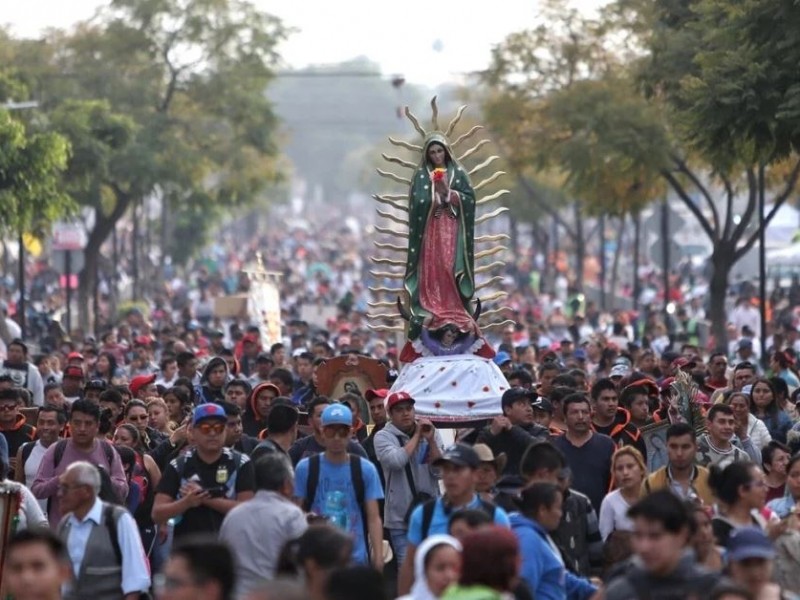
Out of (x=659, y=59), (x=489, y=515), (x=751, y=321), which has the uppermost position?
(x=659, y=59)

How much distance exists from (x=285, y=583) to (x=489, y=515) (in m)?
3.11

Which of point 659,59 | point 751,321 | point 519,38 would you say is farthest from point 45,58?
point 659,59

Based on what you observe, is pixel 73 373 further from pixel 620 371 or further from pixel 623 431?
pixel 623 431

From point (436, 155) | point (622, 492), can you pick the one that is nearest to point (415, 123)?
point (436, 155)

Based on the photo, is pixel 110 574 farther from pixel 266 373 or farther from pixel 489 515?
pixel 266 373

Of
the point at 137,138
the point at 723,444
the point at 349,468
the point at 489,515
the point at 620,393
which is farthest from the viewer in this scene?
the point at 137,138

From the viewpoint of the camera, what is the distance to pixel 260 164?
51906 millimetres

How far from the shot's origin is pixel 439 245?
63.3 feet

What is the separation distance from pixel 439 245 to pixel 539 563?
848 cm

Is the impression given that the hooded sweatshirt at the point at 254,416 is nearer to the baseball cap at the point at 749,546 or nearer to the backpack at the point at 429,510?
the backpack at the point at 429,510

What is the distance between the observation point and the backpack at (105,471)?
13.1m

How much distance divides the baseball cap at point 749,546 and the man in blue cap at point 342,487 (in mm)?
3162

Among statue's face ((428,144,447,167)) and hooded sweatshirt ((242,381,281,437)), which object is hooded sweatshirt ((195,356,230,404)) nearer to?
hooded sweatshirt ((242,381,281,437))

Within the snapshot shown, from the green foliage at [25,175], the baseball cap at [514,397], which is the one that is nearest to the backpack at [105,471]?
the baseball cap at [514,397]
